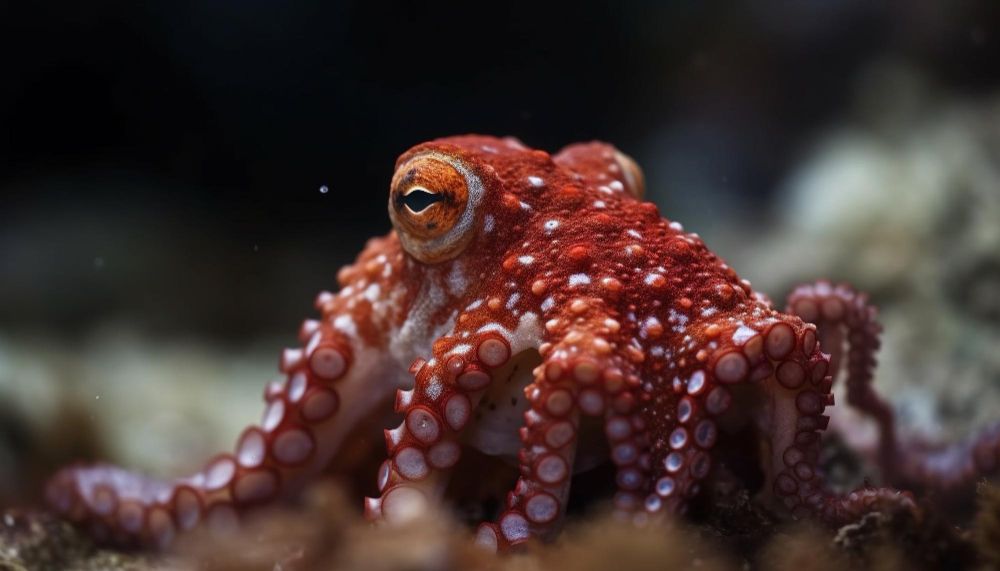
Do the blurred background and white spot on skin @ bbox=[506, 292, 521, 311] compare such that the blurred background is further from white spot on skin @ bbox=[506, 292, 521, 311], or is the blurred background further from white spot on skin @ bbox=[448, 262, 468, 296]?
white spot on skin @ bbox=[506, 292, 521, 311]

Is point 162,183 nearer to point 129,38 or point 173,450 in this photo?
point 129,38

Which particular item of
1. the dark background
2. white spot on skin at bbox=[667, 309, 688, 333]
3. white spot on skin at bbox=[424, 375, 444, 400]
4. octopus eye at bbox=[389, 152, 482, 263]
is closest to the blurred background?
the dark background

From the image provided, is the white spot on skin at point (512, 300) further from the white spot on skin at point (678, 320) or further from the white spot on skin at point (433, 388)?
the white spot on skin at point (678, 320)

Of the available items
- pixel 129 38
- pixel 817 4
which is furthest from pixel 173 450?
pixel 817 4

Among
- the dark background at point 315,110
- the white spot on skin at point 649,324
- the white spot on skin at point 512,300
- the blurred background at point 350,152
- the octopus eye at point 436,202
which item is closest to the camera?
the white spot on skin at point 649,324

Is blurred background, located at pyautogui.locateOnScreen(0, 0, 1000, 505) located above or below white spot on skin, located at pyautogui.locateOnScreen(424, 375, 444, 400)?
above

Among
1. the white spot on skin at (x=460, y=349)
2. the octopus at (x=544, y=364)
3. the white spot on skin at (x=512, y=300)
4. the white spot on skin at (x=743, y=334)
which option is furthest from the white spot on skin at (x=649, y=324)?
the white spot on skin at (x=460, y=349)

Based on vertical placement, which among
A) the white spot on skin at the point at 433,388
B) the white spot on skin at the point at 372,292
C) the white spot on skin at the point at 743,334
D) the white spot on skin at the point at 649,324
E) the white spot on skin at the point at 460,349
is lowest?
the white spot on skin at the point at 433,388

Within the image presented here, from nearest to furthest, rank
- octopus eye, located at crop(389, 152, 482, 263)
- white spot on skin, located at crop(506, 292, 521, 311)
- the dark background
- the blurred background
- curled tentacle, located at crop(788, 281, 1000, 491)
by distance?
white spot on skin, located at crop(506, 292, 521, 311) → octopus eye, located at crop(389, 152, 482, 263) → curled tentacle, located at crop(788, 281, 1000, 491) → the blurred background → the dark background
